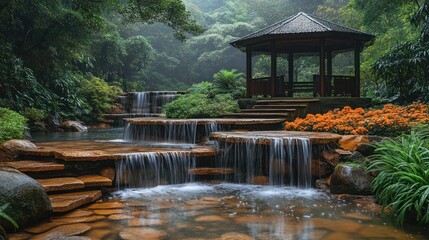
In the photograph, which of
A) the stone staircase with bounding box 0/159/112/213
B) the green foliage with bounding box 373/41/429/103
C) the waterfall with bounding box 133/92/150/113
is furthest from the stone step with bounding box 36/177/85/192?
the waterfall with bounding box 133/92/150/113

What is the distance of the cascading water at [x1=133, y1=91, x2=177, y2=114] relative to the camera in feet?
71.4

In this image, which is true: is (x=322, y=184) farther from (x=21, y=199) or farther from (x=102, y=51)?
(x=102, y=51)

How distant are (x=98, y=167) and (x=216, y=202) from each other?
7.76 ft

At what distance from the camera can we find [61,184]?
5781mm

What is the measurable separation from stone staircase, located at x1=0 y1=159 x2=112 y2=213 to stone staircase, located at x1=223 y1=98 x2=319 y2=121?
591 cm

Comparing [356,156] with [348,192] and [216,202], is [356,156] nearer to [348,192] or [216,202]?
[348,192]

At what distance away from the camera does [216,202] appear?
5852 mm

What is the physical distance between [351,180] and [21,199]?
189 inches

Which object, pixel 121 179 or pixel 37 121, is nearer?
pixel 121 179

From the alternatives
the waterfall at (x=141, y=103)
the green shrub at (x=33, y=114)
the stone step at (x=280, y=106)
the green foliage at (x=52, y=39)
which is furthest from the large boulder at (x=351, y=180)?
the waterfall at (x=141, y=103)

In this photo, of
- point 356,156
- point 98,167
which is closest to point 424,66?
point 356,156

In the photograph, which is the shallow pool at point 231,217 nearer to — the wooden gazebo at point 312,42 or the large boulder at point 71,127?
the wooden gazebo at point 312,42

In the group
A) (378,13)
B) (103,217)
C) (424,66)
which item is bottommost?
(103,217)

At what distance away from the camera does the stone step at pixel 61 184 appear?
18.6 feet
